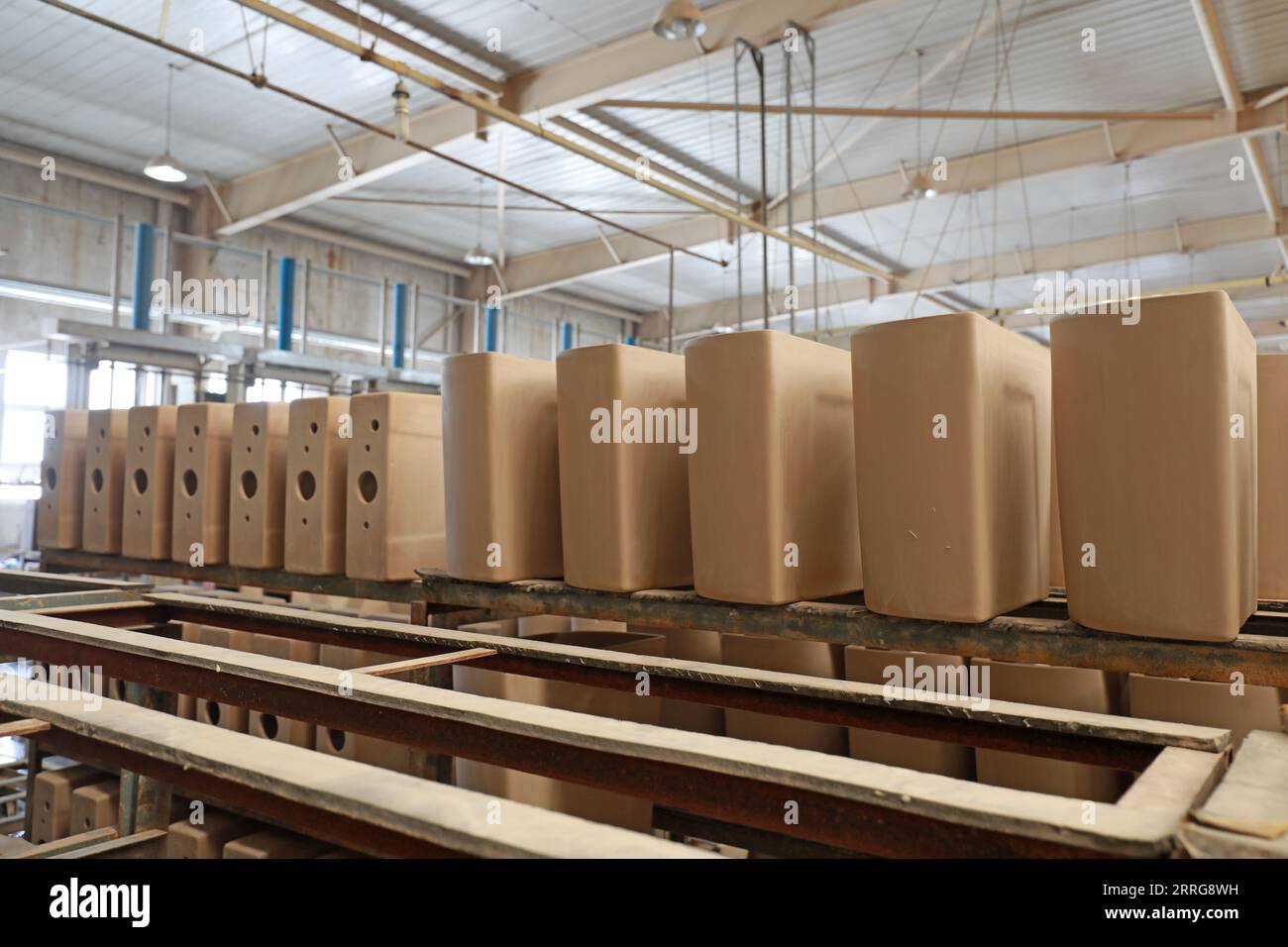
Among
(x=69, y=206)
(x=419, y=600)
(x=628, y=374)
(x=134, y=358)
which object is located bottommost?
(x=419, y=600)

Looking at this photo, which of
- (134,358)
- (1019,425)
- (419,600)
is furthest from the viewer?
(134,358)

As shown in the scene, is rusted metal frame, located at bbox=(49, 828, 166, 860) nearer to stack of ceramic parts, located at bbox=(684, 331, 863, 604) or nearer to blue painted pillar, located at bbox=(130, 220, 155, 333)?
stack of ceramic parts, located at bbox=(684, 331, 863, 604)

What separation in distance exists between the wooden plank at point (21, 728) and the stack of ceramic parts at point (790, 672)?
3.91 ft

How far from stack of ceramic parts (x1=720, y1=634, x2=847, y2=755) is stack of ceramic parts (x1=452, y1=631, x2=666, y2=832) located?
210mm

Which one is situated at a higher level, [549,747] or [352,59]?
[352,59]

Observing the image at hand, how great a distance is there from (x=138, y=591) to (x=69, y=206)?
19.5 ft

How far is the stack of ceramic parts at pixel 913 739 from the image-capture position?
1638 millimetres

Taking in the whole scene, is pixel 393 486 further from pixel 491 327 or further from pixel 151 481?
pixel 491 327

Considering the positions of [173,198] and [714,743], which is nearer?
[714,743]

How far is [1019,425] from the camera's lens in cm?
142

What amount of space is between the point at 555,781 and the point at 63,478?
7.40ft

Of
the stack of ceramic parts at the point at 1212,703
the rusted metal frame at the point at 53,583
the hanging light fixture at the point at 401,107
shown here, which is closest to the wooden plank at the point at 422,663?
the stack of ceramic parts at the point at 1212,703
